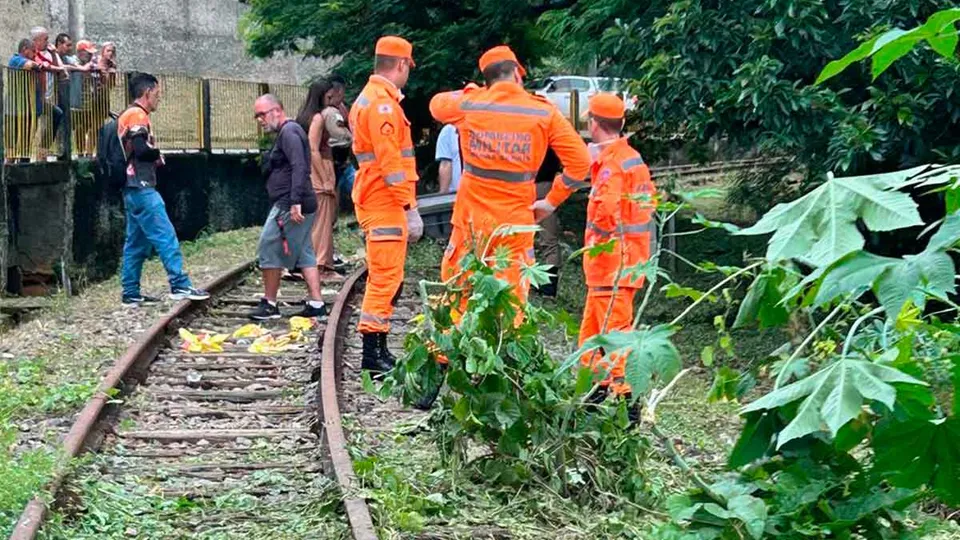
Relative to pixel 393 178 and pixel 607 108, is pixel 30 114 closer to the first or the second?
pixel 393 178

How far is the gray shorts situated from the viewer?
10648mm

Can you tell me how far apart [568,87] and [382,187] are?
82.9 feet

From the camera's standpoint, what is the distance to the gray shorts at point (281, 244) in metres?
10.6

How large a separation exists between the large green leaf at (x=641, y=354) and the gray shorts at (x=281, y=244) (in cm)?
700

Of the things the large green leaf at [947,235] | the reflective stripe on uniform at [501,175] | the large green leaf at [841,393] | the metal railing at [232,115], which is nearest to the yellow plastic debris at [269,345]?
the reflective stripe on uniform at [501,175]

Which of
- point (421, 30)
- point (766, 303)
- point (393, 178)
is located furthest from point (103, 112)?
point (766, 303)

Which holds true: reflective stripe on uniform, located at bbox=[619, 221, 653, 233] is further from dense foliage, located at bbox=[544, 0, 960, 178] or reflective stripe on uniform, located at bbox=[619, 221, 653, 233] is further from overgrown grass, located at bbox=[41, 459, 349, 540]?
dense foliage, located at bbox=[544, 0, 960, 178]

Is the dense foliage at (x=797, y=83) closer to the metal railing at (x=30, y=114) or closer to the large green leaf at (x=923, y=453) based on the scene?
the large green leaf at (x=923, y=453)

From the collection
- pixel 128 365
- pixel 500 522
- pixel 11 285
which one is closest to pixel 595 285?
pixel 500 522

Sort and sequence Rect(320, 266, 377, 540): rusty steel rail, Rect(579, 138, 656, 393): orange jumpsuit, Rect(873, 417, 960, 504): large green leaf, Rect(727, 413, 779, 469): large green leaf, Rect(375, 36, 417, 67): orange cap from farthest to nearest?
Rect(375, 36, 417, 67): orange cap < Rect(579, 138, 656, 393): orange jumpsuit < Rect(320, 266, 377, 540): rusty steel rail < Rect(727, 413, 779, 469): large green leaf < Rect(873, 417, 960, 504): large green leaf

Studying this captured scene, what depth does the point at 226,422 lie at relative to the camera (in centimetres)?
780

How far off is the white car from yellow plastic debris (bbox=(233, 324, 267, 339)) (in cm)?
435

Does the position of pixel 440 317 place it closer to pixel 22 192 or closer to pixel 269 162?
pixel 269 162

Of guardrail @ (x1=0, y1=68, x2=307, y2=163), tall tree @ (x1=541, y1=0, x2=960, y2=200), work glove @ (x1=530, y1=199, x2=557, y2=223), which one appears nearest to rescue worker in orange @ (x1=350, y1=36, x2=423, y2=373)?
work glove @ (x1=530, y1=199, x2=557, y2=223)
